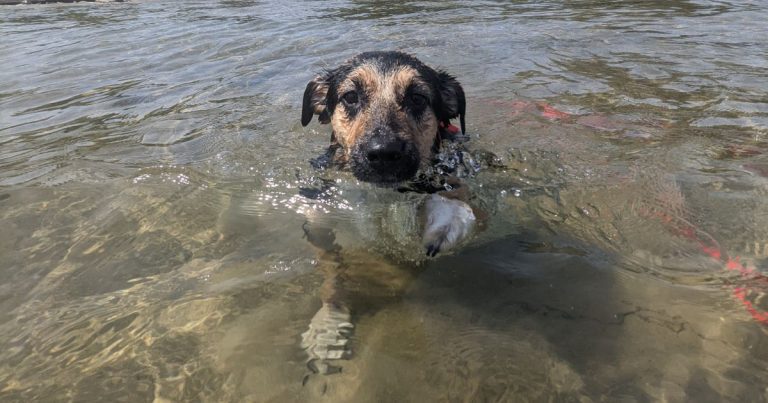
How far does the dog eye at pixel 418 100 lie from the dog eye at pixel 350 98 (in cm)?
59

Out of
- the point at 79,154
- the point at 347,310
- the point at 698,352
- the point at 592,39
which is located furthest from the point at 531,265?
the point at 592,39

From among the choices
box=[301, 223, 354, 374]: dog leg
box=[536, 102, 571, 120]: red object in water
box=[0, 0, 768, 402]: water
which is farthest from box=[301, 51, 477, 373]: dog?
box=[536, 102, 571, 120]: red object in water

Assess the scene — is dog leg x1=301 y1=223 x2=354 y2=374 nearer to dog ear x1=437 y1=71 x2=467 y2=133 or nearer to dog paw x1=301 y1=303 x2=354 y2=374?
dog paw x1=301 y1=303 x2=354 y2=374

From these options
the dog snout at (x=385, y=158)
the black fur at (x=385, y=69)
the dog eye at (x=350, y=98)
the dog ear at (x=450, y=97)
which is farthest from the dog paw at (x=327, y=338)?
the dog ear at (x=450, y=97)

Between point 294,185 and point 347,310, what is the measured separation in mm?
2154

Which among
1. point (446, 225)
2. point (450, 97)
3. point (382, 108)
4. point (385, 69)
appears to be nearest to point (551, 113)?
point (450, 97)

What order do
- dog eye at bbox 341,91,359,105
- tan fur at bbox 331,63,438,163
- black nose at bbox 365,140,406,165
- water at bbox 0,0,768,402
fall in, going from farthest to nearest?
dog eye at bbox 341,91,359,105, tan fur at bbox 331,63,438,163, black nose at bbox 365,140,406,165, water at bbox 0,0,768,402

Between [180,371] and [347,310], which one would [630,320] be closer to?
[347,310]

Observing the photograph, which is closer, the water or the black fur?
the water

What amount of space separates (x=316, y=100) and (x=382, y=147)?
7.53ft

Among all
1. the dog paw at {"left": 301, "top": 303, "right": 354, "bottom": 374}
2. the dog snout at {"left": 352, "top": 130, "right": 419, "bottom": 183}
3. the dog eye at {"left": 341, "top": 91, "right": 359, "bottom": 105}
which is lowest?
the dog paw at {"left": 301, "top": 303, "right": 354, "bottom": 374}

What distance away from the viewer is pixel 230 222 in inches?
166

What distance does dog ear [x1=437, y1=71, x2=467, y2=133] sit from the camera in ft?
18.6

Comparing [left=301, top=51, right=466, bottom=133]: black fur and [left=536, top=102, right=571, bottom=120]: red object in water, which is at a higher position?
[left=301, top=51, right=466, bottom=133]: black fur
